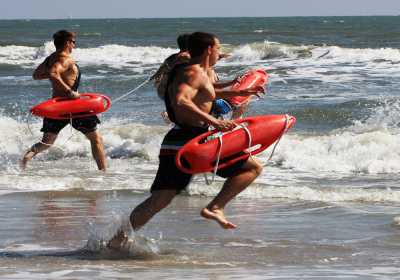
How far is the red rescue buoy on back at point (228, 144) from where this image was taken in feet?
18.8

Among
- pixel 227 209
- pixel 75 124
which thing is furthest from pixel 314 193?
pixel 75 124

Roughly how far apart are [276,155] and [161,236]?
4823 mm

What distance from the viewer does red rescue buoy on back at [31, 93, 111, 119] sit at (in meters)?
9.21

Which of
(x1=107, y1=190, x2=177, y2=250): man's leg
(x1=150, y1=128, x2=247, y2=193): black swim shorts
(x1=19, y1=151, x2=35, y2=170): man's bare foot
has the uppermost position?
(x1=19, y1=151, x2=35, y2=170): man's bare foot

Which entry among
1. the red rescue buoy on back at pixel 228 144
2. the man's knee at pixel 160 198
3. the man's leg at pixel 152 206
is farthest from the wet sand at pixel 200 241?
the red rescue buoy on back at pixel 228 144

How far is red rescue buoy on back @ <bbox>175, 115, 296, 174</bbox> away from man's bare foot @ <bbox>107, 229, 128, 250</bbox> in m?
0.72

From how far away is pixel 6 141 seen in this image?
44.4 feet

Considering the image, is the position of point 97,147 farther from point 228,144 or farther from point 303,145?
point 228,144

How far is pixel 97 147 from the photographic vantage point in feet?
32.0

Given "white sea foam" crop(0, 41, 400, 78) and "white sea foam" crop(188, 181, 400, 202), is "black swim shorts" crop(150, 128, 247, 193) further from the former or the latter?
"white sea foam" crop(0, 41, 400, 78)

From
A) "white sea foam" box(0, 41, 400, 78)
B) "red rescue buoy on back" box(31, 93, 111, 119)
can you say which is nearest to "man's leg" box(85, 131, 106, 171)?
"red rescue buoy on back" box(31, 93, 111, 119)

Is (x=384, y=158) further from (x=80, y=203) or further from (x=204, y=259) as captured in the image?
(x=204, y=259)

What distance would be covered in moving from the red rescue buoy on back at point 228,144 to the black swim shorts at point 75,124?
371cm

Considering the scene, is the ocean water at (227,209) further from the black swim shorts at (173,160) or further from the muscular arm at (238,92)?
the muscular arm at (238,92)
